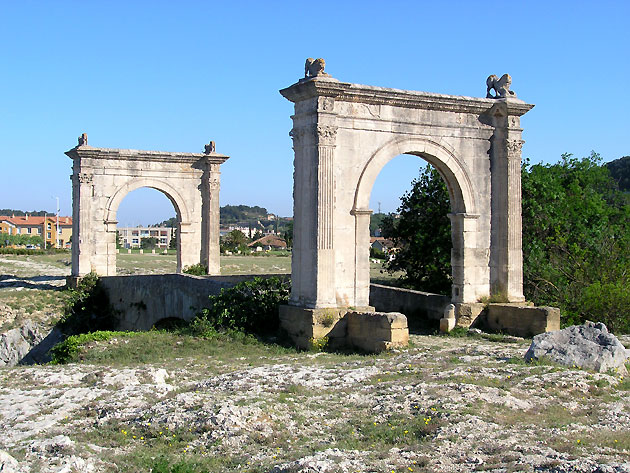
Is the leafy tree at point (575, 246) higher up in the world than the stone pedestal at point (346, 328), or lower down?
higher up

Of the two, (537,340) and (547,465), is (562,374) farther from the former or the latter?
(547,465)

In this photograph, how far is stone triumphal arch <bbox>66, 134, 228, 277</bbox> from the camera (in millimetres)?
23984

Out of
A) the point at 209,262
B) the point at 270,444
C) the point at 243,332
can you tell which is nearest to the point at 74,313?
the point at 209,262

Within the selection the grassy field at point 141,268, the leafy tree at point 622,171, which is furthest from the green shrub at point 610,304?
the leafy tree at point 622,171

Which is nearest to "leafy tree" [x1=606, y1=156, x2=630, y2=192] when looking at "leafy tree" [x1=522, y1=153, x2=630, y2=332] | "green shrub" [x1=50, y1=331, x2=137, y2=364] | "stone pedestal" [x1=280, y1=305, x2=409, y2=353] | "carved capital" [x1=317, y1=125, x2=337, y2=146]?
"leafy tree" [x1=522, y1=153, x2=630, y2=332]

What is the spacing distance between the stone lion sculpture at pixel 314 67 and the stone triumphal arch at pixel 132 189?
1268cm

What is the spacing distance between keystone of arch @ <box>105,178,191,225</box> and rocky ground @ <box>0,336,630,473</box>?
13.8m

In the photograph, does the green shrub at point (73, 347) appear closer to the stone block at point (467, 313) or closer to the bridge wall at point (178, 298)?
the bridge wall at point (178, 298)

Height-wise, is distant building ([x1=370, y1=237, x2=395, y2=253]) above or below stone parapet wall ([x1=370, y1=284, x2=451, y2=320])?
above

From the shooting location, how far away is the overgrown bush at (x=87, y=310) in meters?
21.9

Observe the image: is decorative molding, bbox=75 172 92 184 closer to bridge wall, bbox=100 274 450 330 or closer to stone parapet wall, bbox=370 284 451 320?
bridge wall, bbox=100 274 450 330

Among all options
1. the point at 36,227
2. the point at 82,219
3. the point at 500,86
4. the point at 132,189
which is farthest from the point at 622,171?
the point at 36,227

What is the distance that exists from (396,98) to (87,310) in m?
13.4

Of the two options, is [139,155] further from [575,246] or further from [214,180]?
[575,246]
